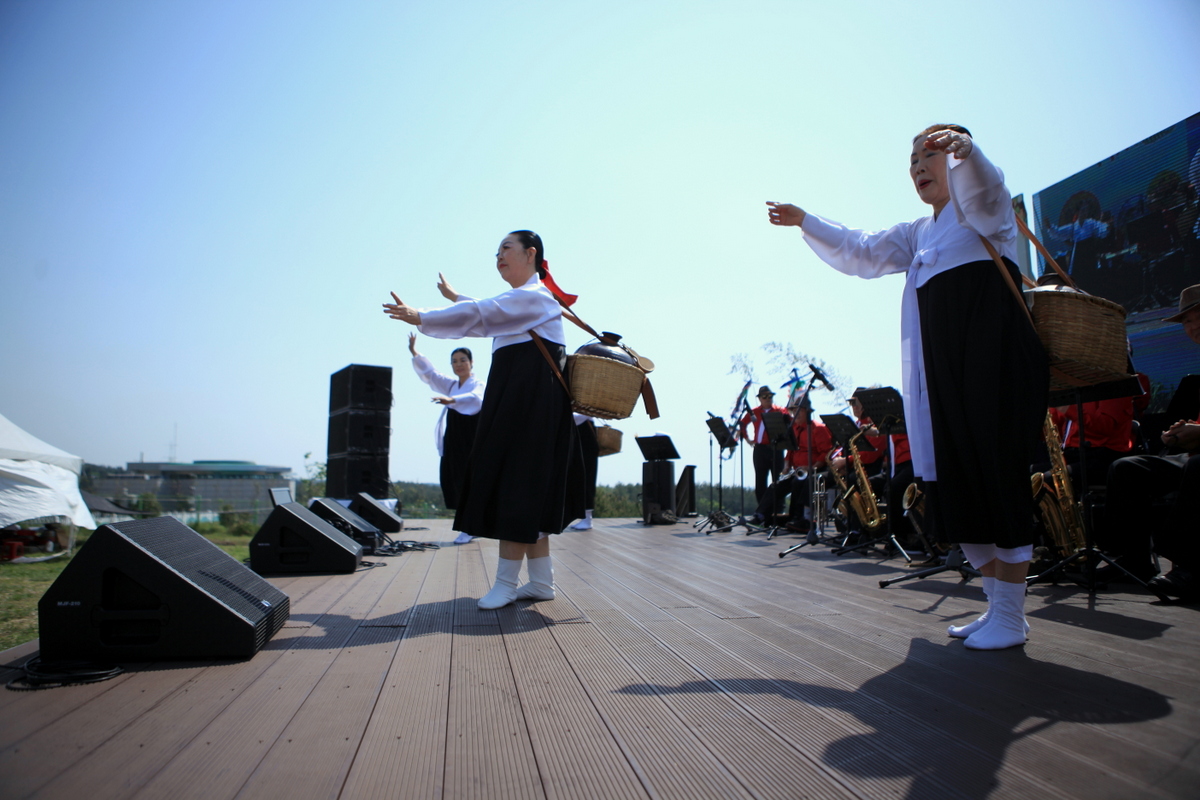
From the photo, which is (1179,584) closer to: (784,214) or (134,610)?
(784,214)

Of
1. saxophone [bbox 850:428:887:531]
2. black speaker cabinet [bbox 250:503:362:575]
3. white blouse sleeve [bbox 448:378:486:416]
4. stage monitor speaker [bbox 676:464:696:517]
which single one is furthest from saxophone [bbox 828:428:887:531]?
stage monitor speaker [bbox 676:464:696:517]

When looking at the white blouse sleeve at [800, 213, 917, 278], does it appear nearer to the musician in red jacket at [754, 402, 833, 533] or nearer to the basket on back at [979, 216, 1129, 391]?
the basket on back at [979, 216, 1129, 391]

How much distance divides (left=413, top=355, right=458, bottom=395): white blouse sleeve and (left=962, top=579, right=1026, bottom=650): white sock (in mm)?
5141

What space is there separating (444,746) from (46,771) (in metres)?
0.72

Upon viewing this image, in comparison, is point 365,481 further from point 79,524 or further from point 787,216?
point 787,216

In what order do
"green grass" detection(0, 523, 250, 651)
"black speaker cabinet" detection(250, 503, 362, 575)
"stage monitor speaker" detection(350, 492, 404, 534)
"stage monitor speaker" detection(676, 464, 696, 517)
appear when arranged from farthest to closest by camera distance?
"stage monitor speaker" detection(676, 464, 696, 517) < "stage monitor speaker" detection(350, 492, 404, 534) < "black speaker cabinet" detection(250, 503, 362, 575) < "green grass" detection(0, 523, 250, 651)

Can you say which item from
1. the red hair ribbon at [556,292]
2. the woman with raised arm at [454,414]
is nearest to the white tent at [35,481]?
the woman with raised arm at [454,414]

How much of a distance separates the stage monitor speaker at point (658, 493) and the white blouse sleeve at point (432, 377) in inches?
186

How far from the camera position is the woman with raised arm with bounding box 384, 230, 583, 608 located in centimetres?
305

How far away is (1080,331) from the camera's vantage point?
2.34 m

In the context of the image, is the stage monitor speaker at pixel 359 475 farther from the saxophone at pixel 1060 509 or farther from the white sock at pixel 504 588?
the saxophone at pixel 1060 509

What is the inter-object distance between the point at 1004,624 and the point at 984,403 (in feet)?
2.41

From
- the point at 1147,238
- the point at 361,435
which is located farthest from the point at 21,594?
the point at 1147,238

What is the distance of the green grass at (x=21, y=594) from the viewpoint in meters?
2.86
